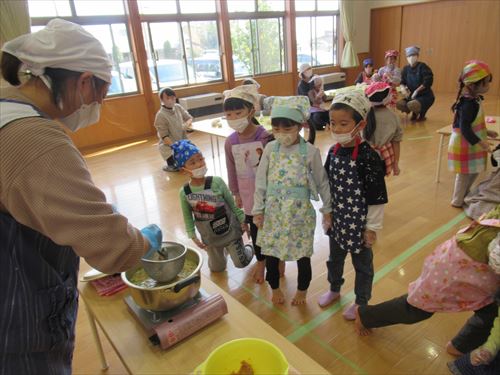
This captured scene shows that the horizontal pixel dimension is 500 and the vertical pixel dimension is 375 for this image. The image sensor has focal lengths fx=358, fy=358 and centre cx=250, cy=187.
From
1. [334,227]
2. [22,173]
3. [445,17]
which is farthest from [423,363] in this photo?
[445,17]

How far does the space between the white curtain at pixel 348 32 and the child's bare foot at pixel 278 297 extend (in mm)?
9000

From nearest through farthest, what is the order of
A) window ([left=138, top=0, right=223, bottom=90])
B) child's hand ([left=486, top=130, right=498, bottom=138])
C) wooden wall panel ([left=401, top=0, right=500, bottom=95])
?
1. child's hand ([left=486, top=130, right=498, bottom=138])
2. window ([left=138, top=0, right=223, bottom=90])
3. wooden wall panel ([left=401, top=0, right=500, bottom=95])

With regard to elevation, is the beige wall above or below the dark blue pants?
above

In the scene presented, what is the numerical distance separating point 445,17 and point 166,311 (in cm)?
1004

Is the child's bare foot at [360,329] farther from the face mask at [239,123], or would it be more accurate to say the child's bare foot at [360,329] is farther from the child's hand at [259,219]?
the face mask at [239,123]

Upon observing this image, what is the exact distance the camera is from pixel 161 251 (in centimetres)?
124

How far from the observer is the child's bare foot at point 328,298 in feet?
7.01

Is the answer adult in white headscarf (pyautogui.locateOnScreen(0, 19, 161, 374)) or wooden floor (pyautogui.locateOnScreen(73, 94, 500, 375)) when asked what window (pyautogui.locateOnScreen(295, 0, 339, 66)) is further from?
adult in white headscarf (pyautogui.locateOnScreen(0, 19, 161, 374))

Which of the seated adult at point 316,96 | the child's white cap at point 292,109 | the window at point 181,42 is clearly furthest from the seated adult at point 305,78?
the child's white cap at point 292,109

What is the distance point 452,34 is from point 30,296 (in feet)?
33.7

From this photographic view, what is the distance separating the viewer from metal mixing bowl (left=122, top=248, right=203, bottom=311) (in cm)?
111

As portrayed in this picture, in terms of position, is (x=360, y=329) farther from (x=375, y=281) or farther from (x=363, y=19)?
(x=363, y=19)

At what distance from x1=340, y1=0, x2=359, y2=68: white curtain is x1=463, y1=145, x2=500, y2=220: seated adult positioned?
760cm

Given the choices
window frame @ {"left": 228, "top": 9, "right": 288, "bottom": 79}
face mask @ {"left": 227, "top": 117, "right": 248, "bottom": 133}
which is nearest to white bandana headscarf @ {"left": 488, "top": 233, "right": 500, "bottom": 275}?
face mask @ {"left": 227, "top": 117, "right": 248, "bottom": 133}
